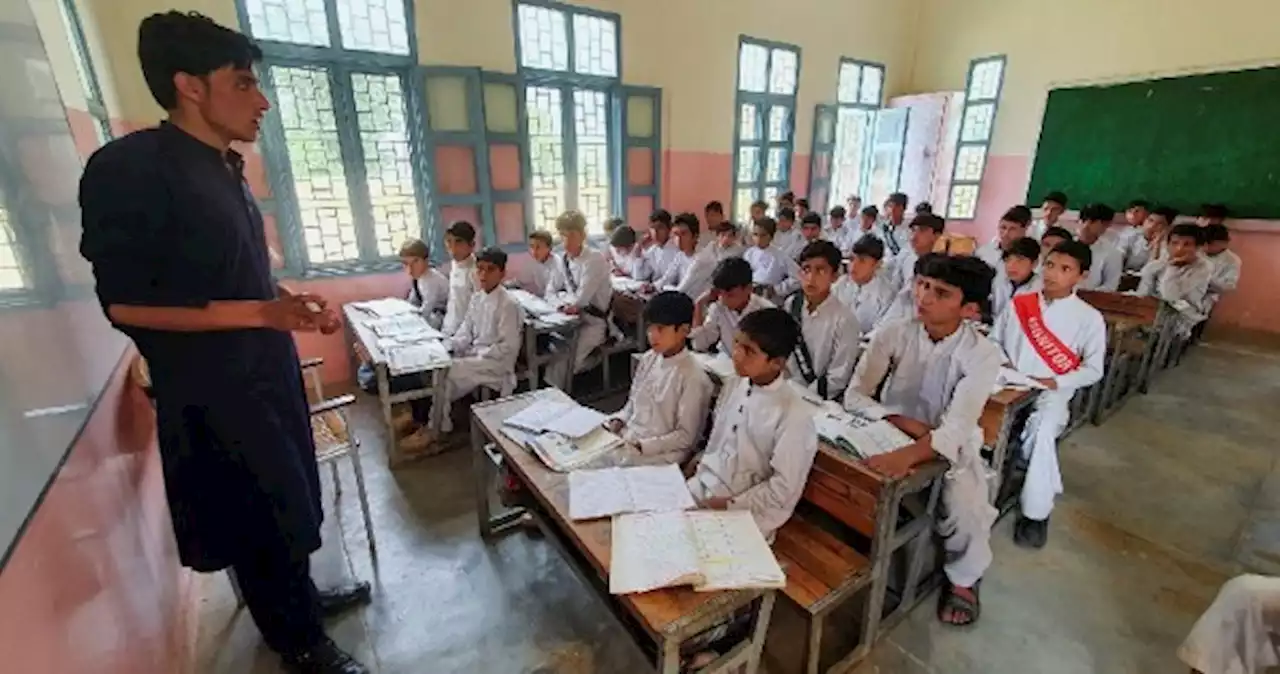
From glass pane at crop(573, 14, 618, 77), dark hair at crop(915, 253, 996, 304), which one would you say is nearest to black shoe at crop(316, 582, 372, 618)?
dark hair at crop(915, 253, 996, 304)

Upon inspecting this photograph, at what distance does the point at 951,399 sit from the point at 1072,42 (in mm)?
6599

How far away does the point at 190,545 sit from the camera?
149 centimetres

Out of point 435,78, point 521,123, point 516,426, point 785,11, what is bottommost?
point 516,426

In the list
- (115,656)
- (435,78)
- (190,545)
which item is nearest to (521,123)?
(435,78)

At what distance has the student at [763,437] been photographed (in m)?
1.64

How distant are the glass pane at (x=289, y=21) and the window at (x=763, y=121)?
4.12 metres

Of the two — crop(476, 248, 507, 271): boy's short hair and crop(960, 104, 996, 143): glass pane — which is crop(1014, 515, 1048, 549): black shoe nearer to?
crop(476, 248, 507, 271): boy's short hair

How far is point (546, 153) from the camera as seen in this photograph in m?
5.15

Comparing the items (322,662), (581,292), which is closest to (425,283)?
(581,292)

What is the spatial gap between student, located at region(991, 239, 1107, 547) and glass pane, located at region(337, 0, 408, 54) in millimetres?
4497

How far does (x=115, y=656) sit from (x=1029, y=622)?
2.78 metres

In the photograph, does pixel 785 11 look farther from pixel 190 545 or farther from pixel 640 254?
pixel 190 545

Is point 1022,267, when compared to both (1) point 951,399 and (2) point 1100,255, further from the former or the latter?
(2) point 1100,255

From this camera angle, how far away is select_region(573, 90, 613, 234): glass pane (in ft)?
17.4
